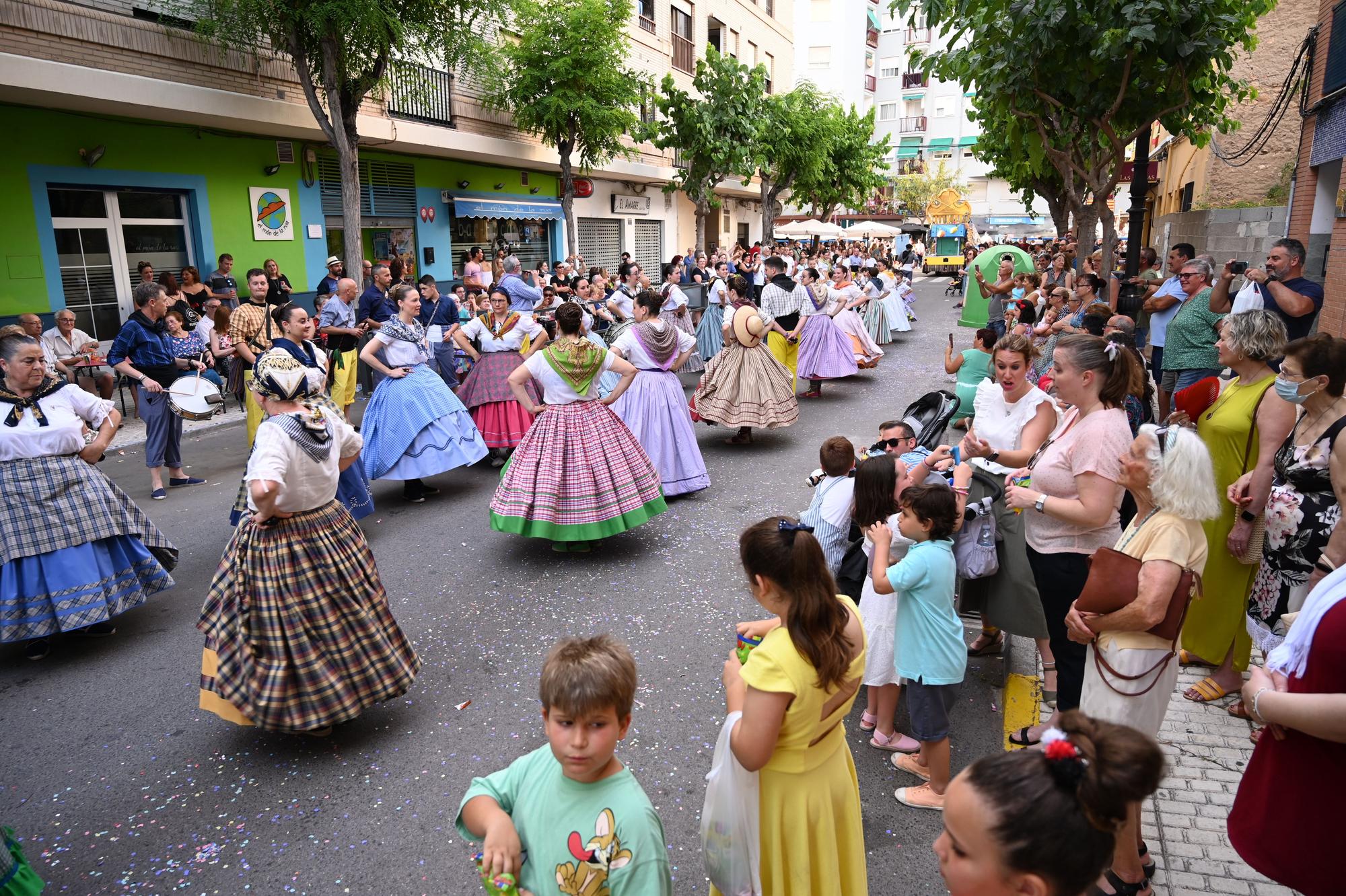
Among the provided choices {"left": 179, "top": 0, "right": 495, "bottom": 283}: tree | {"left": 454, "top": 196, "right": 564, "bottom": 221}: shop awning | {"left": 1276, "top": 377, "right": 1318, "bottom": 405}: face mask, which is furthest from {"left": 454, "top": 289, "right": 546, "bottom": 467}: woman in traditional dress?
{"left": 454, "top": 196, "right": 564, "bottom": 221}: shop awning

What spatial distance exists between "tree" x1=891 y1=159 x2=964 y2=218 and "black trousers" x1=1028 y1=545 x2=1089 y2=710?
57.8 m

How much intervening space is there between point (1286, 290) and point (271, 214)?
46.0 feet

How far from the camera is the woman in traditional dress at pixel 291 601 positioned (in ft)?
12.3

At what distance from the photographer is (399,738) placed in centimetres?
405

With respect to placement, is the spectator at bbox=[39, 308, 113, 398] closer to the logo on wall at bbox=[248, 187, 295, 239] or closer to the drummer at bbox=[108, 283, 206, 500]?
the drummer at bbox=[108, 283, 206, 500]

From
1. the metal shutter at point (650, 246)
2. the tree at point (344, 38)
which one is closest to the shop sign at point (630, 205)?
the metal shutter at point (650, 246)

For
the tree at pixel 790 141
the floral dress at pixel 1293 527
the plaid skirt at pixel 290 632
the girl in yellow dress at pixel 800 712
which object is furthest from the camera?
the tree at pixel 790 141

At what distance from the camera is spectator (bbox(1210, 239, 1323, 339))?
6504mm

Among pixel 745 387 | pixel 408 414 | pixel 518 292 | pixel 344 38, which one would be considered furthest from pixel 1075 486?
pixel 344 38

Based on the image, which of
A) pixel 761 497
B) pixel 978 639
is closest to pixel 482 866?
pixel 978 639

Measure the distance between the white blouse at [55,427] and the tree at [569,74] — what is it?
13.8 metres

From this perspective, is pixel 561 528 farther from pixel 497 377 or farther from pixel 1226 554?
pixel 1226 554

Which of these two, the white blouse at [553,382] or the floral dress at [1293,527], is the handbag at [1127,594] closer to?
the floral dress at [1293,527]

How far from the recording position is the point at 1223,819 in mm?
3346
